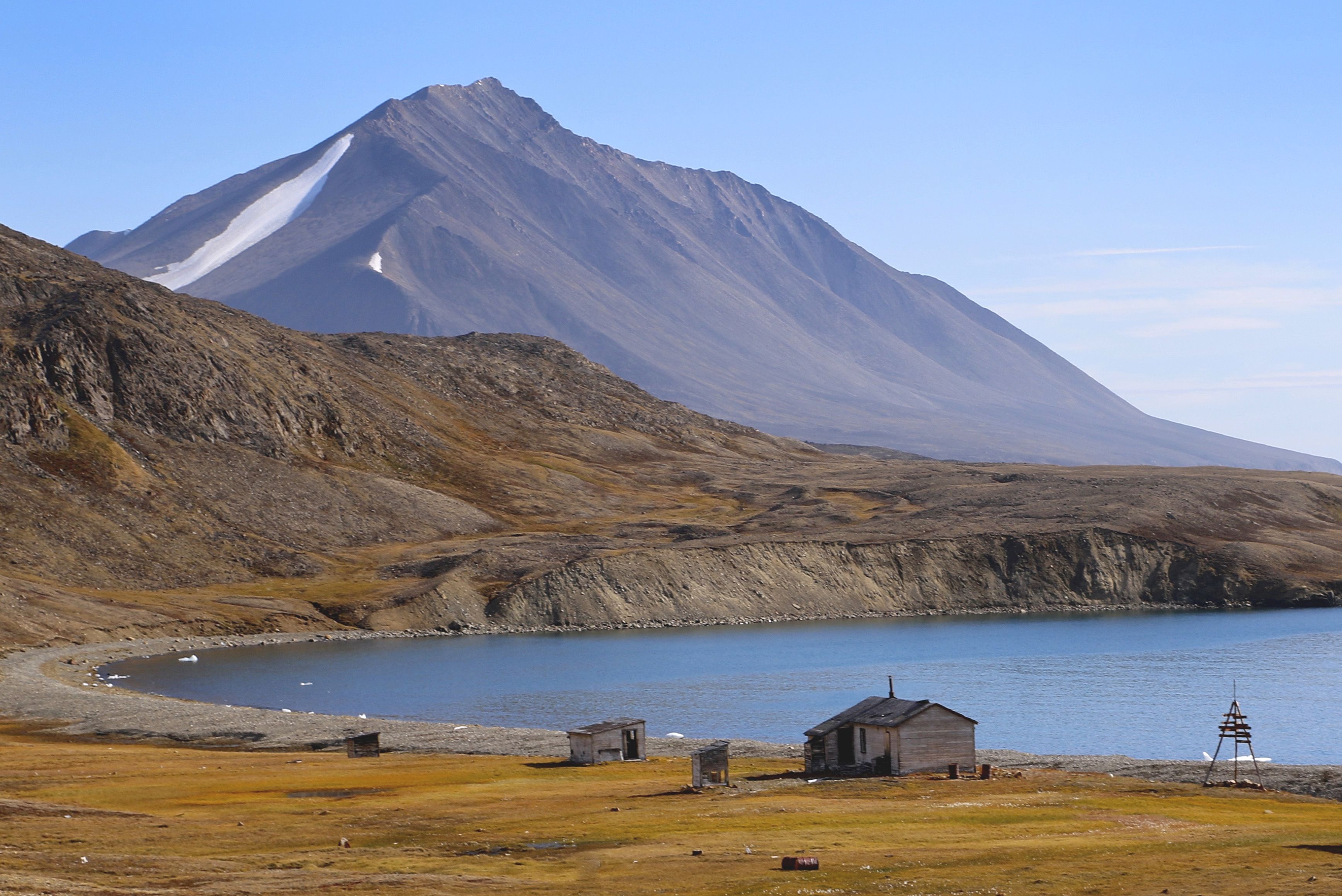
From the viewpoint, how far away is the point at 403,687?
108 meters

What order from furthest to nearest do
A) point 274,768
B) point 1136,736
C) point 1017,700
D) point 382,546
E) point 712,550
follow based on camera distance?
1. point 382,546
2. point 712,550
3. point 1017,700
4. point 1136,736
5. point 274,768

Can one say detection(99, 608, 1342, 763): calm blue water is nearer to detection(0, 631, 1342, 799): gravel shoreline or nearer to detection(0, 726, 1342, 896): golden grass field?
detection(0, 631, 1342, 799): gravel shoreline

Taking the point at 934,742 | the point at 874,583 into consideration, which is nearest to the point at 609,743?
the point at 934,742

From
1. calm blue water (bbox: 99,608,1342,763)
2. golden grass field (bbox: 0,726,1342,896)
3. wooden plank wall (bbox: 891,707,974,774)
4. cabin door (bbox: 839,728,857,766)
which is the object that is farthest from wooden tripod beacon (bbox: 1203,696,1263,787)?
cabin door (bbox: 839,728,857,766)

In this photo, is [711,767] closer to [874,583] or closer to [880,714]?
[880,714]

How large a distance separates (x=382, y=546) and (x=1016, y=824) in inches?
5674

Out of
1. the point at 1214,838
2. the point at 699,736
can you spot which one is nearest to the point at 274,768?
the point at 699,736

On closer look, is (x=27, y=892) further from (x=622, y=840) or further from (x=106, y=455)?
(x=106, y=455)

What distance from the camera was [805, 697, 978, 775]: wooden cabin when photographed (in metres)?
60.9

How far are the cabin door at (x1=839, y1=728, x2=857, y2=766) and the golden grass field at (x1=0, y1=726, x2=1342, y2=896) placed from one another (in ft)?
8.85

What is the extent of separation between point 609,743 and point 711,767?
1122cm

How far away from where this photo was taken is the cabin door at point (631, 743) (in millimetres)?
68562

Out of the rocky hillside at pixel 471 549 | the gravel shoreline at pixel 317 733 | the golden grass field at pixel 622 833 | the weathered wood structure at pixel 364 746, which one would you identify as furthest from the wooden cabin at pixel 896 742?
the rocky hillside at pixel 471 549

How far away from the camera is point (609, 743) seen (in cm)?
6794
